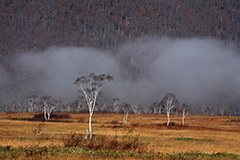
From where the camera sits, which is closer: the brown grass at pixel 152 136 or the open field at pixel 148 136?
the open field at pixel 148 136

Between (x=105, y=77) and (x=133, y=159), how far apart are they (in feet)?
98.7

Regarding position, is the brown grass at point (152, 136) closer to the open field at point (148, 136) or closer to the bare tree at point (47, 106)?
the open field at point (148, 136)

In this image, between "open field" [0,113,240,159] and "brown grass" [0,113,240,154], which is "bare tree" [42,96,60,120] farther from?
"brown grass" [0,113,240,154]

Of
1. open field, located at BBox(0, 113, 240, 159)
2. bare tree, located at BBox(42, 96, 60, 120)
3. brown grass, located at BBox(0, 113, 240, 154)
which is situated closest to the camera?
open field, located at BBox(0, 113, 240, 159)

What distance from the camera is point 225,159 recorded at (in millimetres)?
20219

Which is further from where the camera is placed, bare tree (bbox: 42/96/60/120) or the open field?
bare tree (bbox: 42/96/60/120)

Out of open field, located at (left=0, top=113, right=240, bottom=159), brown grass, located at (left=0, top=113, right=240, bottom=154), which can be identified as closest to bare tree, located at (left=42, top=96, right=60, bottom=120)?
open field, located at (left=0, top=113, right=240, bottom=159)

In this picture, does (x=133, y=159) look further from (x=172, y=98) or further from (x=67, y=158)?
(x=172, y=98)

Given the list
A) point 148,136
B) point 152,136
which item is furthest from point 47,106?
point 148,136

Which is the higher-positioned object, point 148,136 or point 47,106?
point 47,106

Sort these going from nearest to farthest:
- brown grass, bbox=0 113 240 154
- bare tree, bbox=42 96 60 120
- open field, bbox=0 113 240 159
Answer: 1. open field, bbox=0 113 240 159
2. brown grass, bbox=0 113 240 154
3. bare tree, bbox=42 96 60 120

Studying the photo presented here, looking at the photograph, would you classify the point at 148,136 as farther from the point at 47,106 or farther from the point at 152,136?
the point at 47,106

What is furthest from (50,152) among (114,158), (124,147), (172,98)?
(172,98)

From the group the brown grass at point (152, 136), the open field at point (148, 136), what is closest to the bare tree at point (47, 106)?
the open field at point (148, 136)
